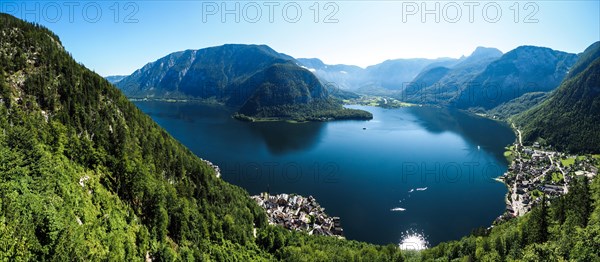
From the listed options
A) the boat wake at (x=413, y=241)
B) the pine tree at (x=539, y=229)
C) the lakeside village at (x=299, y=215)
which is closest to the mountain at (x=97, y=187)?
the lakeside village at (x=299, y=215)

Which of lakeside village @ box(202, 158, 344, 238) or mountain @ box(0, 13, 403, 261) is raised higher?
mountain @ box(0, 13, 403, 261)

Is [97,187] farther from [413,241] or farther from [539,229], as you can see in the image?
[413,241]

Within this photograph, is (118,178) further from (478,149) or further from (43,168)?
(478,149)

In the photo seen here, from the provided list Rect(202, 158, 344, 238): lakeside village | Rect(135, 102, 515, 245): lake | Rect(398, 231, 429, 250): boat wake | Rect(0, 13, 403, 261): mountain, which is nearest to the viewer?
Rect(0, 13, 403, 261): mountain

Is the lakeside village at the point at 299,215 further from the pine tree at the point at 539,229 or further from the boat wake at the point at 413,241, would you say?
the pine tree at the point at 539,229

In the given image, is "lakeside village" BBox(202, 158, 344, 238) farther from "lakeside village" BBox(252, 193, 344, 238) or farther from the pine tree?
the pine tree

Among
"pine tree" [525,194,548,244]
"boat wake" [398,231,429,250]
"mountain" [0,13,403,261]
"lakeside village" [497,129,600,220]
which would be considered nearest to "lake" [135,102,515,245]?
"boat wake" [398,231,429,250]
